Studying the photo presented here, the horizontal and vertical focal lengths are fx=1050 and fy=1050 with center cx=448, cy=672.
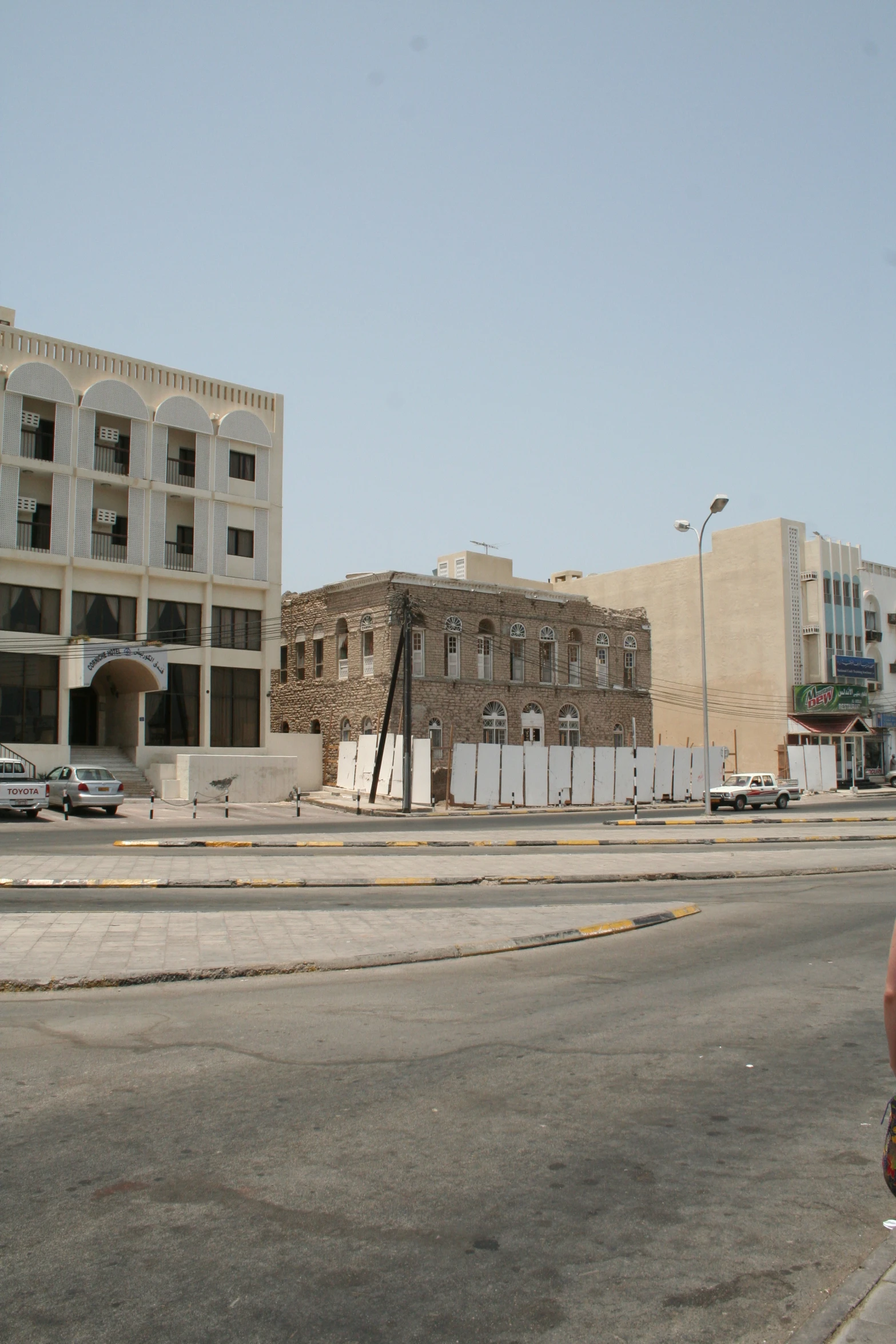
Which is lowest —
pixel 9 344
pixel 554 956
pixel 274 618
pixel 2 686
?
pixel 554 956

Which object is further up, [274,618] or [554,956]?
[274,618]

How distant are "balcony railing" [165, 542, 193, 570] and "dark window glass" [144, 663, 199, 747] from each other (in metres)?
4.15

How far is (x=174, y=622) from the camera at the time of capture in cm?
A: 4362

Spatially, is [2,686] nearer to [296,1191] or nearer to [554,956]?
[554,956]

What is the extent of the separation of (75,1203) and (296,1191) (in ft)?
2.96

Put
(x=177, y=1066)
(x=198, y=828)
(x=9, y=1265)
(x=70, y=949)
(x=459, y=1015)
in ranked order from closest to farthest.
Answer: (x=9, y=1265) → (x=177, y=1066) → (x=459, y=1015) → (x=70, y=949) → (x=198, y=828)

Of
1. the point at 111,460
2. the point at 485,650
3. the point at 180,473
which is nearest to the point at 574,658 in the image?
the point at 485,650

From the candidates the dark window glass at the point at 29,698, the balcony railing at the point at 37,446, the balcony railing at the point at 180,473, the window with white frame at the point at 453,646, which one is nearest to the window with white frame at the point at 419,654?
the window with white frame at the point at 453,646

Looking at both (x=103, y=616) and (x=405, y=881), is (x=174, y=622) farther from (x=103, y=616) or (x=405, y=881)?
(x=405, y=881)

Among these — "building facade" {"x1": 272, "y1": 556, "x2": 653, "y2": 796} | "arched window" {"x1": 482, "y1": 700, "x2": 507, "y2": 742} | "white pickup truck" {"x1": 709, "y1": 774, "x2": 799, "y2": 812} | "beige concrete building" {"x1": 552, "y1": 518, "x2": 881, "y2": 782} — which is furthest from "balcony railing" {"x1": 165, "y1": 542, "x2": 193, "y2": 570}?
"beige concrete building" {"x1": 552, "y1": 518, "x2": 881, "y2": 782}

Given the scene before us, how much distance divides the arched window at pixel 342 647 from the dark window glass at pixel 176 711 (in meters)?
9.26

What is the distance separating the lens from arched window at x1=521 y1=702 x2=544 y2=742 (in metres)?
53.9

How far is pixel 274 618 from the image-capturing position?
46031 mm

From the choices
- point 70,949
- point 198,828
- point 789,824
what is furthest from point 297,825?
point 70,949
